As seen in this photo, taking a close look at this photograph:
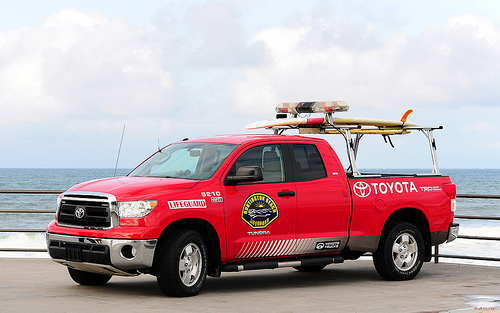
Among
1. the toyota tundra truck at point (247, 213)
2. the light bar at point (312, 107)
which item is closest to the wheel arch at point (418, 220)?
the toyota tundra truck at point (247, 213)

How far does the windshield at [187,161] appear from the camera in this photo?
994 cm

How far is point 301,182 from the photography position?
10.4m

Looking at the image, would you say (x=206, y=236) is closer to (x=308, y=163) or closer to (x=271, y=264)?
(x=271, y=264)

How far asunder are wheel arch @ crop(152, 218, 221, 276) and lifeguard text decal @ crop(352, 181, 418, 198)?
2234 millimetres

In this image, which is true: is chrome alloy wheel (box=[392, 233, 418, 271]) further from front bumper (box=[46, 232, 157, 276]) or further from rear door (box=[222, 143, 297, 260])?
front bumper (box=[46, 232, 157, 276])

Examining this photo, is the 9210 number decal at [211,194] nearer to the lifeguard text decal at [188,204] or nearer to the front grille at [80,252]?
the lifeguard text decal at [188,204]

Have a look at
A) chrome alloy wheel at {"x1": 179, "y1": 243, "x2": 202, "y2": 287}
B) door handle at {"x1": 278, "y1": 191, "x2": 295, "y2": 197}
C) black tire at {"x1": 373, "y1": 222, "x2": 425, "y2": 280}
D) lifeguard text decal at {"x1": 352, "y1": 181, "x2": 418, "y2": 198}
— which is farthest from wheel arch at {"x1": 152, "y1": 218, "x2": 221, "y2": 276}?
black tire at {"x1": 373, "y1": 222, "x2": 425, "y2": 280}

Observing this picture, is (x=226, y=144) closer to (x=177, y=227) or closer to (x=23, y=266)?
(x=177, y=227)

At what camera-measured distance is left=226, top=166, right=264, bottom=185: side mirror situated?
952 centimetres

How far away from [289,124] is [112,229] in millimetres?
3537

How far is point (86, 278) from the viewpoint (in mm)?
10422

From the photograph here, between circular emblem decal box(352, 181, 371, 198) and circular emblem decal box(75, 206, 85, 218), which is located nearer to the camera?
circular emblem decal box(75, 206, 85, 218)

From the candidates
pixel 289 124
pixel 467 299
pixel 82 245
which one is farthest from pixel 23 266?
pixel 467 299

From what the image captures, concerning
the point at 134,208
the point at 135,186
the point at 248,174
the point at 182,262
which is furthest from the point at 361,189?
the point at 134,208
